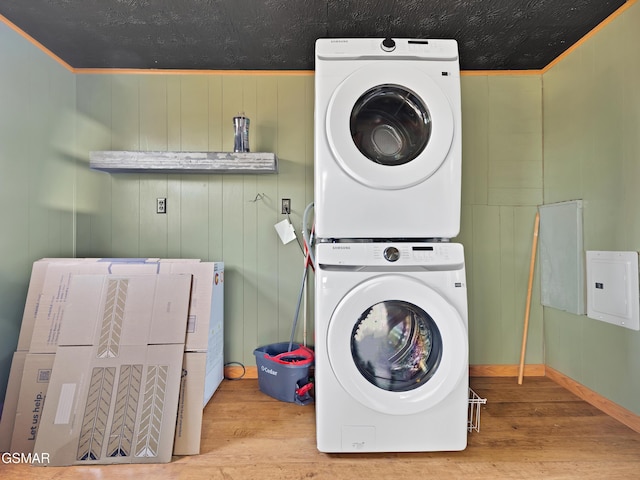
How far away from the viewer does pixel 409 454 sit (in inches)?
63.6

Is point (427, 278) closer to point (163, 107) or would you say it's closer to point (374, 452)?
point (374, 452)

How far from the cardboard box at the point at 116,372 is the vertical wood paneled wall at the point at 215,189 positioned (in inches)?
24.2

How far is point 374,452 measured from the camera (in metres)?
1.63

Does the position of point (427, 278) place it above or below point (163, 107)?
below

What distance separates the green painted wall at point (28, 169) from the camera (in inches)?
75.0

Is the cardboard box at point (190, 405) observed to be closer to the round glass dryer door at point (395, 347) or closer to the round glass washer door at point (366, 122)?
the round glass dryer door at point (395, 347)

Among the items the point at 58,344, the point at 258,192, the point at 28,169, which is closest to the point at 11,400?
the point at 58,344

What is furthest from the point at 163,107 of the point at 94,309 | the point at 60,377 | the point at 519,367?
the point at 519,367

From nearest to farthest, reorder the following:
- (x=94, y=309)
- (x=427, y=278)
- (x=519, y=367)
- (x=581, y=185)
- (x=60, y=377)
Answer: (x=427, y=278)
(x=60, y=377)
(x=94, y=309)
(x=581, y=185)
(x=519, y=367)

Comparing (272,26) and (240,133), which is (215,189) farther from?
(272,26)

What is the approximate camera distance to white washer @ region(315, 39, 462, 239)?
64.0 inches

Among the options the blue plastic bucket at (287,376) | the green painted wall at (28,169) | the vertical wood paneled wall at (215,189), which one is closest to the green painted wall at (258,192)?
the vertical wood paneled wall at (215,189)

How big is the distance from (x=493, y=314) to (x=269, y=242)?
159cm

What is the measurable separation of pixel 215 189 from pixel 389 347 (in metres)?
1.55
